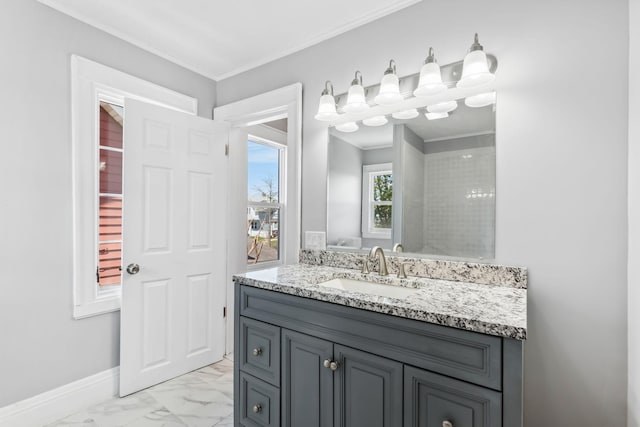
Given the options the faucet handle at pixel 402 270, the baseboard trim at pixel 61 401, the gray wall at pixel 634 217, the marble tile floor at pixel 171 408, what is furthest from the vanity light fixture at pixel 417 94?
the baseboard trim at pixel 61 401

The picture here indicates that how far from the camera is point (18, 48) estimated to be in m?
1.74

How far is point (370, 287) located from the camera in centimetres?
168

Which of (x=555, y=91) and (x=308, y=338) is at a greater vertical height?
(x=555, y=91)

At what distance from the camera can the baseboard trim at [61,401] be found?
1738mm

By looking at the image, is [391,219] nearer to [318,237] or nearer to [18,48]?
[318,237]

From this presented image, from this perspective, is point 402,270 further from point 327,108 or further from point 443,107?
point 327,108

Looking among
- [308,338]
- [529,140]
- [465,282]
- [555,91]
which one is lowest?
[308,338]

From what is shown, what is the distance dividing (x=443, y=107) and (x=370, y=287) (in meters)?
1.02

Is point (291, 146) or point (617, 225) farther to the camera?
point (291, 146)

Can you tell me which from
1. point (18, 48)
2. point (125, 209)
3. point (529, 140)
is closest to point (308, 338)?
point (529, 140)

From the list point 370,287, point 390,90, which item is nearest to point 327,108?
point 390,90

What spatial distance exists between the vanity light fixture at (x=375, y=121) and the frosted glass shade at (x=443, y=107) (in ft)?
0.85

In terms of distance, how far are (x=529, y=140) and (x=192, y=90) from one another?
2431 millimetres

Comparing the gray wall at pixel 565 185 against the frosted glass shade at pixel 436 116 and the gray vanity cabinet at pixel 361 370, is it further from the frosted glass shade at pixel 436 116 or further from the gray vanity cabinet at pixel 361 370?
the gray vanity cabinet at pixel 361 370
